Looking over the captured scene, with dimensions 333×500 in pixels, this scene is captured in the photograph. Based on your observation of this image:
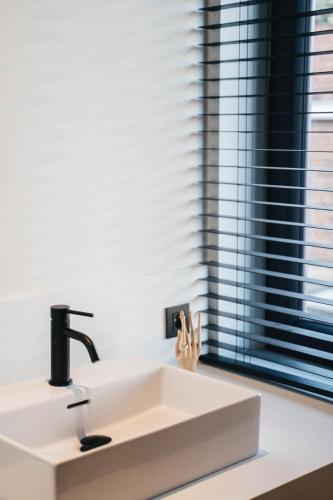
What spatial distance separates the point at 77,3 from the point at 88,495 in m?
1.09

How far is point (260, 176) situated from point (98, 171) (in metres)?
0.51

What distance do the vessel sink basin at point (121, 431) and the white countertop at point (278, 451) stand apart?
3cm

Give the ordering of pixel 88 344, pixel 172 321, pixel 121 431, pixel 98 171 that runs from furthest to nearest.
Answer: pixel 172 321 < pixel 98 171 < pixel 121 431 < pixel 88 344

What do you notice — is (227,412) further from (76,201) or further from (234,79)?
(234,79)

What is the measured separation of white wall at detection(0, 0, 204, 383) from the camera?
69.3 inches

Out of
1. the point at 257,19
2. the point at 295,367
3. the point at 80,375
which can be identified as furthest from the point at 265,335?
the point at 257,19

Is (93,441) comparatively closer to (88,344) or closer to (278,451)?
(88,344)

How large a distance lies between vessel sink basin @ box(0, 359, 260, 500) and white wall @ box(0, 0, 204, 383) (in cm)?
18

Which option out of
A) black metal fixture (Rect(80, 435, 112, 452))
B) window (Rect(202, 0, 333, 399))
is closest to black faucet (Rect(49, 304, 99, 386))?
black metal fixture (Rect(80, 435, 112, 452))

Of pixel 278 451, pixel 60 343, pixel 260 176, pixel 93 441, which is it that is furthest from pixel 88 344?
pixel 260 176

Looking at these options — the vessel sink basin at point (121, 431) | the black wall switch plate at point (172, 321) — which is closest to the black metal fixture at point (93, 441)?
the vessel sink basin at point (121, 431)

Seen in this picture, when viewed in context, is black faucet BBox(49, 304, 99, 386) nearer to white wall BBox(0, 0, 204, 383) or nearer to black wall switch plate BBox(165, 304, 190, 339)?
white wall BBox(0, 0, 204, 383)

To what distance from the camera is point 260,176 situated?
219 centimetres

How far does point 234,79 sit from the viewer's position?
205cm
